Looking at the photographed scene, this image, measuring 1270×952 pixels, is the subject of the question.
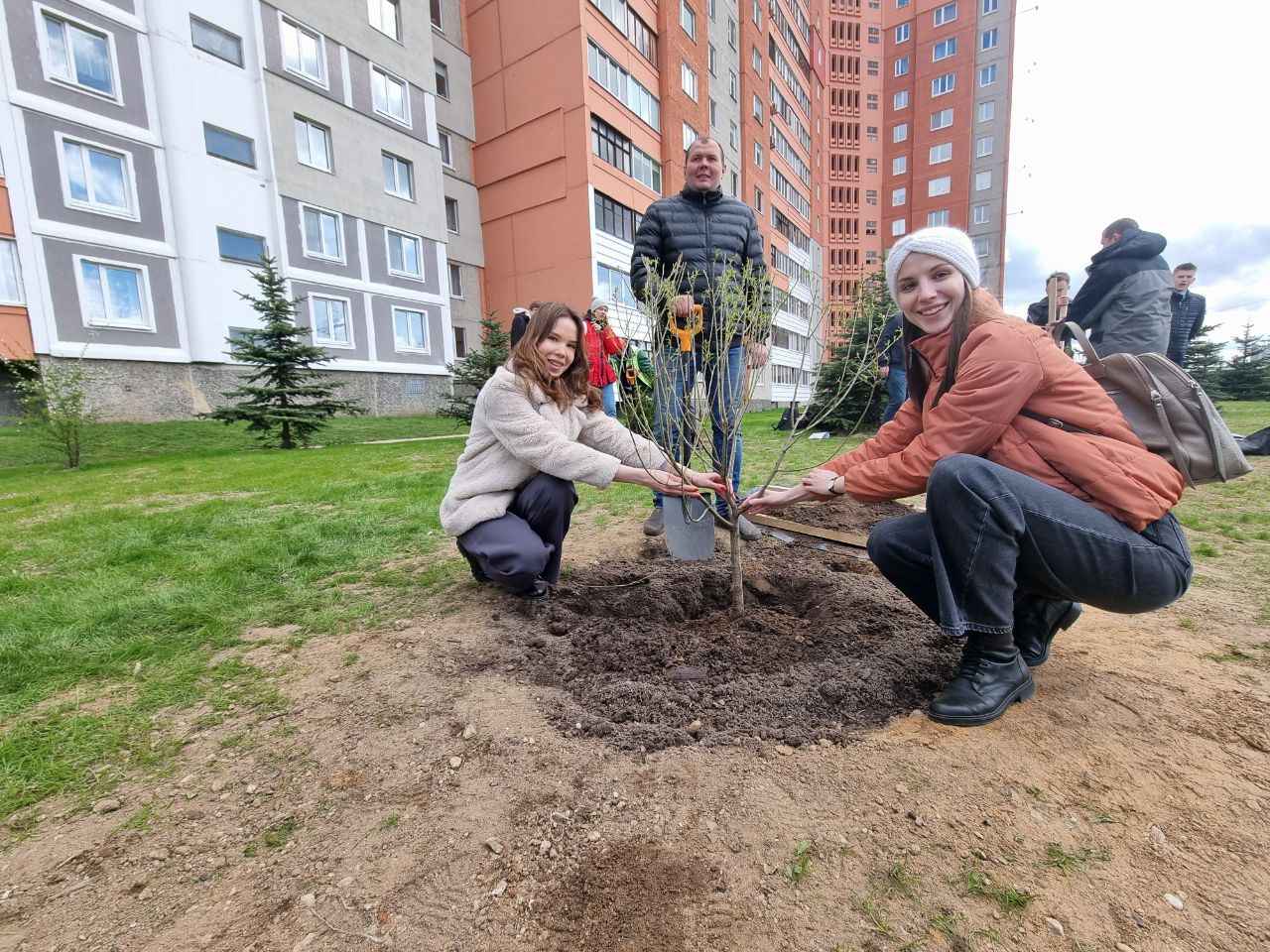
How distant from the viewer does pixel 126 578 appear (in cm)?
306

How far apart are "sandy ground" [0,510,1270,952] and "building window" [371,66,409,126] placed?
2129 cm

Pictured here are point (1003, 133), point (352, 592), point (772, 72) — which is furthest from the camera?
point (1003, 133)

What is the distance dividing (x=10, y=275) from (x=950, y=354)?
17.1 meters

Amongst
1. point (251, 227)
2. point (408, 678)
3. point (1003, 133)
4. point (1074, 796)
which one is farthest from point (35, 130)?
point (1003, 133)

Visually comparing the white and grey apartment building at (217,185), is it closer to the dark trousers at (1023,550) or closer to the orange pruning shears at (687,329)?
the orange pruning shears at (687,329)

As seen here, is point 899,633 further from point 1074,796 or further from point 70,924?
point 70,924

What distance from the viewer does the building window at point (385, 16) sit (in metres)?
17.6

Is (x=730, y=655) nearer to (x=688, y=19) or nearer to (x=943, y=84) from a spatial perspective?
(x=688, y=19)

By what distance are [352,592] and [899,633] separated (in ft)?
8.26

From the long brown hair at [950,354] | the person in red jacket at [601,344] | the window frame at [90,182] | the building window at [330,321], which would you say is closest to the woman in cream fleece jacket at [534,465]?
the long brown hair at [950,354]

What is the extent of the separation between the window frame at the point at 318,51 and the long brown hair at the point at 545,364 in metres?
18.3

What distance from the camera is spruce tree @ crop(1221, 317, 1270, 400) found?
18.8 m

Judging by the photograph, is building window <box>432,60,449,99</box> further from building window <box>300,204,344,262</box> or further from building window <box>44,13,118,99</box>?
building window <box>44,13,118,99</box>

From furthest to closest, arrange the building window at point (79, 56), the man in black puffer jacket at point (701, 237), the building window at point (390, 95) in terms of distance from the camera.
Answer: the building window at point (390, 95)
the building window at point (79, 56)
the man in black puffer jacket at point (701, 237)
